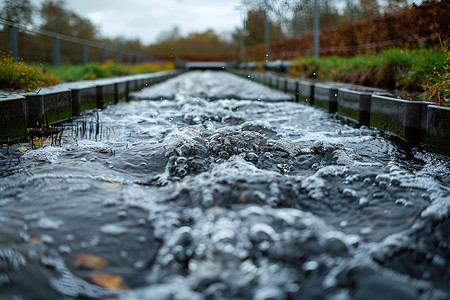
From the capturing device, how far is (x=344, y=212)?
97.8 inches

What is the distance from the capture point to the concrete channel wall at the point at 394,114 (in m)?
3.76

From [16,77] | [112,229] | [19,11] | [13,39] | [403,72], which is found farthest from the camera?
[19,11]

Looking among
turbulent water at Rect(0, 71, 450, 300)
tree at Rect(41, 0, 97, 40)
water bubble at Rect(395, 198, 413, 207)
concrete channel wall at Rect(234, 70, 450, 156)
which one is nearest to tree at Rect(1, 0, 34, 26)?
tree at Rect(41, 0, 97, 40)

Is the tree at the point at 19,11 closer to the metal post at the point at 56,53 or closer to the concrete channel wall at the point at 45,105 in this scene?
the metal post at the point at 56,53

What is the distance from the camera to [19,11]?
1939cm

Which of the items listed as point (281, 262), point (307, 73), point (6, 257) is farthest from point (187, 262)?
point (307, 73)

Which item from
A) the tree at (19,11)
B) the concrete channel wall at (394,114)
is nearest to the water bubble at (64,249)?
the concrete channel wall at (394,114)

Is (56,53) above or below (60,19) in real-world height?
below

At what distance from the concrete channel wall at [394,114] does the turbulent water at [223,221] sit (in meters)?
0.23

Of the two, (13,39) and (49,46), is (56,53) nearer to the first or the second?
(49,46)

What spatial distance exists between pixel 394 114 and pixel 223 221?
3.31 metres

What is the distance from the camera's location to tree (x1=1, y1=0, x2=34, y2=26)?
1834 cm

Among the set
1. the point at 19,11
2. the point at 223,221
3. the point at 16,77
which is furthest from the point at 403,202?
the point at 19,11

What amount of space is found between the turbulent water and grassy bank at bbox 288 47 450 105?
1.01 metres
